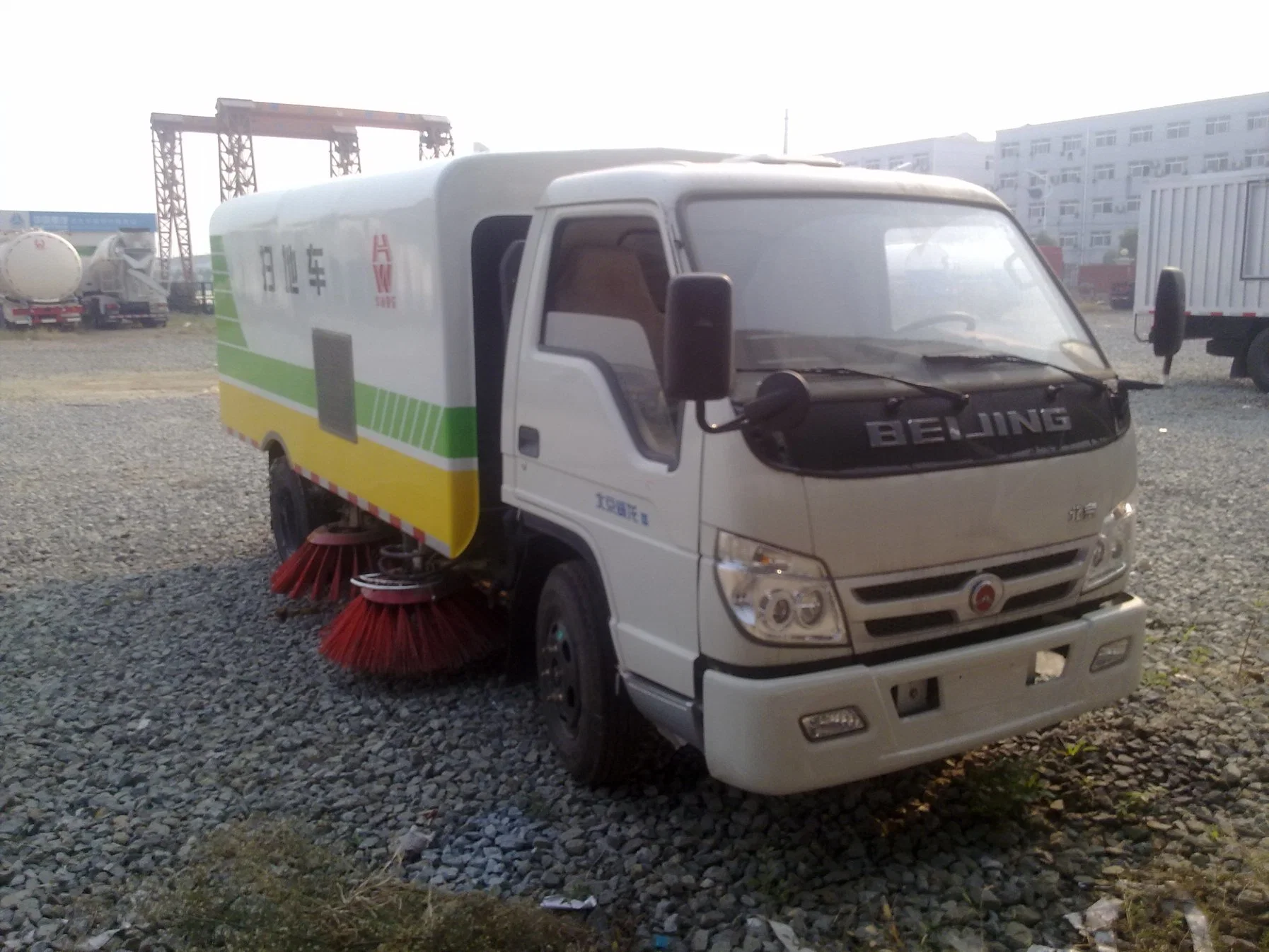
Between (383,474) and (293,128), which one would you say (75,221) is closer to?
(293,128)

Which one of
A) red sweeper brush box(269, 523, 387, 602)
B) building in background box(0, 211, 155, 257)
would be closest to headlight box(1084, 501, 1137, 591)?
red sweeper brush box(269, 523, 387, 602)

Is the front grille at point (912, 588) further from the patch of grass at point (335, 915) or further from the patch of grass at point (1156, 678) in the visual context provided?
the patch of grass at point (1156, 678)

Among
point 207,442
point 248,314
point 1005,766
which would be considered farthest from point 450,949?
point 207,442

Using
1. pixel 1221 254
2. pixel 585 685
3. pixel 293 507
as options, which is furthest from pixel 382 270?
pixel 1221 254

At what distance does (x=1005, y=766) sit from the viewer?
4.10 m

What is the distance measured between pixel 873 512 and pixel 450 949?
1.70 metres

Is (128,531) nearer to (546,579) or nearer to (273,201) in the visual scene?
(273,201)

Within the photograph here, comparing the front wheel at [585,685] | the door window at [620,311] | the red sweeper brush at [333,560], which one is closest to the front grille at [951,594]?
the door window at [620,311]

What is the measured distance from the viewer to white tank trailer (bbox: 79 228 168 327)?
36.4 m

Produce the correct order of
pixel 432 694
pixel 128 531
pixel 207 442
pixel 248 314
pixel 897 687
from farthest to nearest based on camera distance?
pixel 207 442 < pixel 128 531 < pixel 248 314 < pixel 432 694 < pixel 897 687

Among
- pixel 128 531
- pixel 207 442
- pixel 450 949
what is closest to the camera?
pixel 450 949

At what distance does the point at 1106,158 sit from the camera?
6981 centimetres

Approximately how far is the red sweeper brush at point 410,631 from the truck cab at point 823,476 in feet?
3.92

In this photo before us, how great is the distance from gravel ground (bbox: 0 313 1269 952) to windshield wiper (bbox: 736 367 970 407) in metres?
1.40
